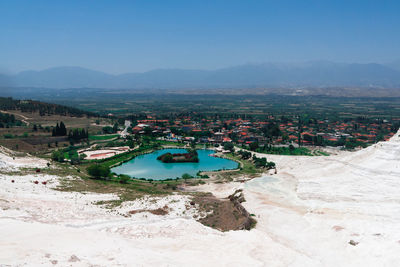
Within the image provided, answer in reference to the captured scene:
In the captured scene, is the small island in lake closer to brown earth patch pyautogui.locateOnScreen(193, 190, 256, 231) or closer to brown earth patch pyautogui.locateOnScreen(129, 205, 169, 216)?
brown earth patch pyautogui.locateOnScreen(193, 190, 256, 231)

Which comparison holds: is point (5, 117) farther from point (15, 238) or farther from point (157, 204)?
point (15, 238)

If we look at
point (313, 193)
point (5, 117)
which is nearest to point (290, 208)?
point (313, 193)

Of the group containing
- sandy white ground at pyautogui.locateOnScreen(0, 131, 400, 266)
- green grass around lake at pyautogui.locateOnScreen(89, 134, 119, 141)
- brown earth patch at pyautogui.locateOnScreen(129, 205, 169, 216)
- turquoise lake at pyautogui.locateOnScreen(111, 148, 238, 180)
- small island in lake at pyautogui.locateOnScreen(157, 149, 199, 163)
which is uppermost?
sandy white ground at pyautogui.locateOnScreen(0, 131, 400, 266)

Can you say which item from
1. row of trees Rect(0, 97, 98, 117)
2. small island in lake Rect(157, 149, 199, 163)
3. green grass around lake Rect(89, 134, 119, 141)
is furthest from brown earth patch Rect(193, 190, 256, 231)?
row of trees Rect(0, 97, 98, 117)

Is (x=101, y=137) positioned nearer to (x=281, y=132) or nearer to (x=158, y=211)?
(x=281, y=132)

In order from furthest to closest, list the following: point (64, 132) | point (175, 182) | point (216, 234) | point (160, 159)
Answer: point (64, 132) → point (160, 159) → point (175, 182) → point (216, 234)

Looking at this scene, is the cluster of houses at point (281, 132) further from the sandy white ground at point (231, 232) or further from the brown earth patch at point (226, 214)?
the brown earth patch at point (226, 214)
